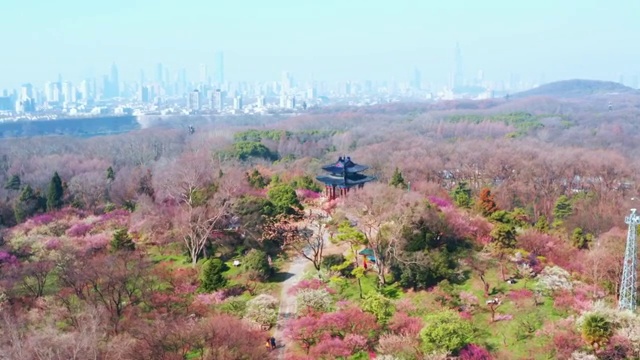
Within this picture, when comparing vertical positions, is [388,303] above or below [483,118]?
below

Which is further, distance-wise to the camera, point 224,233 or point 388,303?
point 224,233

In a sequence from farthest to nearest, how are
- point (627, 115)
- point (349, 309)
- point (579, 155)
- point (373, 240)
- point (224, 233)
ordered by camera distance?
point (627, 115), point (579, 155), point (224, 233), point (373, 240), point (349, 309)

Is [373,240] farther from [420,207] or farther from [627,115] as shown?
[627,115]

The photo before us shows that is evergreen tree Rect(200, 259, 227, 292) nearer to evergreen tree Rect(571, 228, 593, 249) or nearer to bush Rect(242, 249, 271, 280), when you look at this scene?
bush Rect(242, 249, 271, 280)

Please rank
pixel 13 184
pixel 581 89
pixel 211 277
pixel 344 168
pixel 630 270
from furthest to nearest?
pixel 581 89 < pixel 13 184 < pixel 344 168 < pixel 211 277 < pixel 630 270

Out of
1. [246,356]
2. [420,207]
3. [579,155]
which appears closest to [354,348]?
[246,356]

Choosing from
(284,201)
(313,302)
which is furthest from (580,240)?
(284,201)

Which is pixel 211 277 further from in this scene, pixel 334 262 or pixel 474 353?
pixel 474 353
